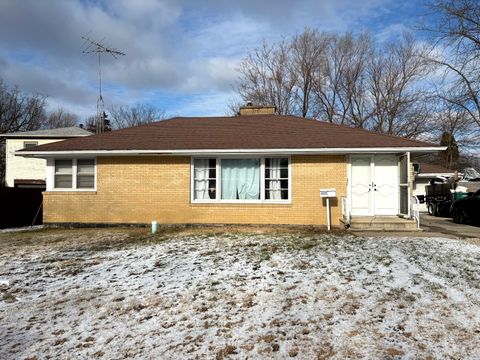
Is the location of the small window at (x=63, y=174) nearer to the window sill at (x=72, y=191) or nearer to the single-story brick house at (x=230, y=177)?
the single-story brick house at (x=230, y=177)

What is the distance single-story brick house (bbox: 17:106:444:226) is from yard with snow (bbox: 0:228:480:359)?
3265 millimetres

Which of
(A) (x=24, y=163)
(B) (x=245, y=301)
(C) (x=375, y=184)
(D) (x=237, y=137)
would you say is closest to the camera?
(B) (x=245, y=301)

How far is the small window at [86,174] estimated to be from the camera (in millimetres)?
12906

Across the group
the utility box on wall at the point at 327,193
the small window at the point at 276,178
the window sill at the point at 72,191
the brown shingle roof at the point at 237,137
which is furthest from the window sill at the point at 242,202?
the window sill at the point at 72,191

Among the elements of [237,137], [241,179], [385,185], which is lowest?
[385,185]

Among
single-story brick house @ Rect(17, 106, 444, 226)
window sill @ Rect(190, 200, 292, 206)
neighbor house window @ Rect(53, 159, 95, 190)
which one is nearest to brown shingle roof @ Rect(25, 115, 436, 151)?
single-story brick house @ Rect(17, 106, 444, 226)

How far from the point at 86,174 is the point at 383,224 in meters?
10.00

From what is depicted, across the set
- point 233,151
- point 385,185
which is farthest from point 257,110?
point 385,185

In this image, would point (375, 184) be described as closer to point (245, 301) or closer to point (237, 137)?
point (237, 137)

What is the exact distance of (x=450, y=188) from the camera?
20.3 m

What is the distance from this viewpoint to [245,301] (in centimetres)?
521

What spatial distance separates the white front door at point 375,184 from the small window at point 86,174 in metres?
8.95

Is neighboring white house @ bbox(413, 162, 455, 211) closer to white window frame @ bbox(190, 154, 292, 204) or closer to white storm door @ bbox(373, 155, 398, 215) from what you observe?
white storm door @ bbox(373, 155, 398, 215)

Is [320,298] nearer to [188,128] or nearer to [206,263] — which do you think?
[206,263]
